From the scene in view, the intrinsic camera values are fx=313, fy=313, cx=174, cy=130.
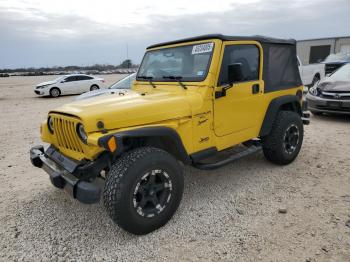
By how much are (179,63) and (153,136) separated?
1316 millimetres

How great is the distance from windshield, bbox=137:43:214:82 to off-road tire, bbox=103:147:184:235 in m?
1.22

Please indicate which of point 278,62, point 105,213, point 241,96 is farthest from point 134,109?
point 278,62

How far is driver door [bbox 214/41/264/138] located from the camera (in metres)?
3.94

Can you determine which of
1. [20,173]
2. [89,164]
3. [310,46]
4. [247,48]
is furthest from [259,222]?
[310,46]

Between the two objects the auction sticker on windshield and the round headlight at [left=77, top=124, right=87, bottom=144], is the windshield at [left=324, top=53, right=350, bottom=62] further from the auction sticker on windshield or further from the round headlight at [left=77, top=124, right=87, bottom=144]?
the round headlight at [left=77, top=124, right=87, bottom=144]

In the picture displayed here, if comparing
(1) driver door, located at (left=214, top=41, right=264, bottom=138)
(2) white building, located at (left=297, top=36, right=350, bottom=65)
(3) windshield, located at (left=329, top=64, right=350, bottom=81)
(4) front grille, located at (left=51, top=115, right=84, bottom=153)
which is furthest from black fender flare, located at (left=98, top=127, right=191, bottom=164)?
(2) white building, located at (left=297, top=36, right=350, bottom=65)

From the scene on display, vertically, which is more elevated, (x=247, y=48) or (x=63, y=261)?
(x=247, y=48)

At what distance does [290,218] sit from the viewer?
3508 millimetres

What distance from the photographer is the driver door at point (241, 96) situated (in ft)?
12.9

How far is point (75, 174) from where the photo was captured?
A: 323 cm

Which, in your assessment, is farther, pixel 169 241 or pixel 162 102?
pixel 162 102

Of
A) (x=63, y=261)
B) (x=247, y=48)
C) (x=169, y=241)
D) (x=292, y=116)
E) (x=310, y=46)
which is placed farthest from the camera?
(x=310, y=46)

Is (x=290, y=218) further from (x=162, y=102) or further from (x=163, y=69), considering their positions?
(x=163, y=69)

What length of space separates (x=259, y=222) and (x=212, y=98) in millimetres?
1524
